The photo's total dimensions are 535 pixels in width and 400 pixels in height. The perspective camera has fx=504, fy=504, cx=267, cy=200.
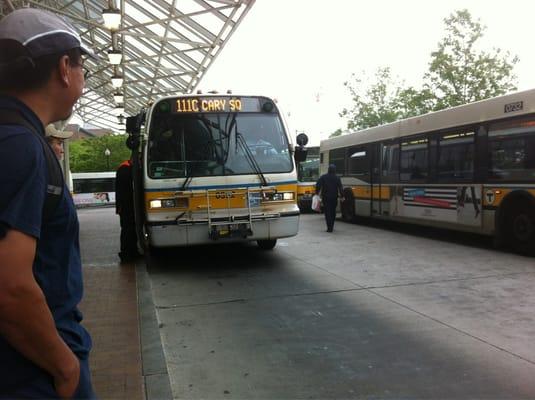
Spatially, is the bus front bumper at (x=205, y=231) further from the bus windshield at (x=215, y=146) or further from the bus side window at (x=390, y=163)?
the bus side window at (x=390, y=163)

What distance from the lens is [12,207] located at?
136 cm

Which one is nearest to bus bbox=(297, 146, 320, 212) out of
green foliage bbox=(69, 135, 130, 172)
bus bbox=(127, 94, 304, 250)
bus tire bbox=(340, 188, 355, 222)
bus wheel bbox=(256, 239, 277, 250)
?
bus tire bbox=(340, 188, 355, 222)

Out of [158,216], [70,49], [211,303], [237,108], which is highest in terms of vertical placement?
[237,108]

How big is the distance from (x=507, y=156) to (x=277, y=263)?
4.97m

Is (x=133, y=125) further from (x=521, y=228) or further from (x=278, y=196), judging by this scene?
(x=521, y=228)

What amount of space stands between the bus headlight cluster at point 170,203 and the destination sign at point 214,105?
160cm

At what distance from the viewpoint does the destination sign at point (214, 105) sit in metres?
8.90

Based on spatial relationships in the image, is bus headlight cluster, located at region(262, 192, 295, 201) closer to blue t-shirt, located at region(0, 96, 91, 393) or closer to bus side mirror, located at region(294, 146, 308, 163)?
bus side mirror, located at region(294, 146, 308, 163)

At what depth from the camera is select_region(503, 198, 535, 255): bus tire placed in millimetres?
9406

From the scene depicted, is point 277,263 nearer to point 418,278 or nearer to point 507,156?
point 418,278

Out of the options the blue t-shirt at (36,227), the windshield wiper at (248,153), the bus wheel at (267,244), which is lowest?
the bus wheel at (267,244)

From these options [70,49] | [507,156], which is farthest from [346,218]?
[70,49]

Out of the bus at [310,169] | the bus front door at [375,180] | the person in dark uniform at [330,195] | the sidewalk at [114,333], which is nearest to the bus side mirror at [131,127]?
the sidewalk at [114,333]

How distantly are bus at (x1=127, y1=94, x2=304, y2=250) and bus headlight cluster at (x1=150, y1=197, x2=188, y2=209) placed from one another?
2 cm
